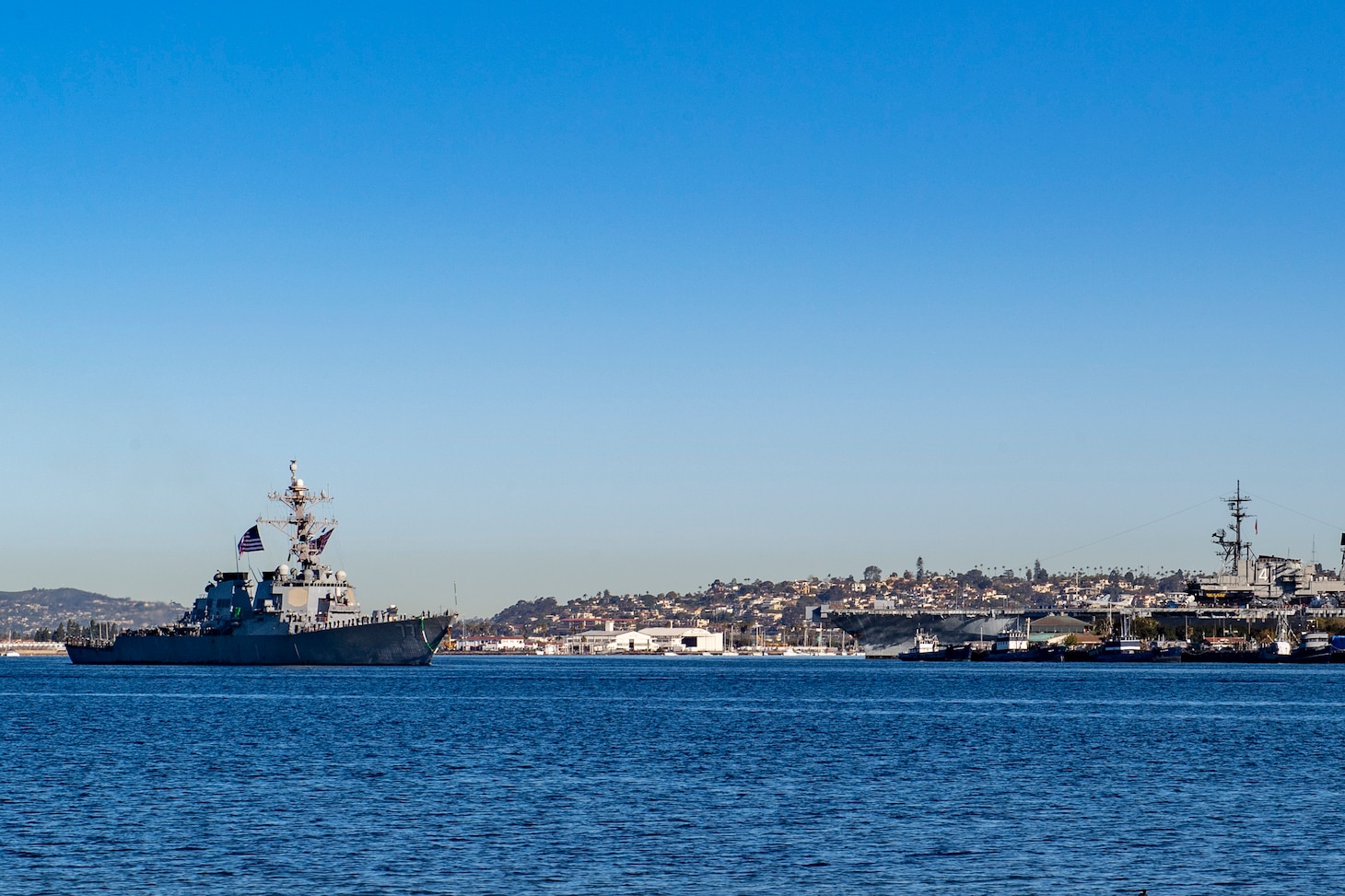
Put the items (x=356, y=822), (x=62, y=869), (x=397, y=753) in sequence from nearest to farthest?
(x=62, y=869), (x=356, y=822), (x=397, y=753)

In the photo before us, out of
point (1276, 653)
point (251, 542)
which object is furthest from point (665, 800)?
point (1276, 653)

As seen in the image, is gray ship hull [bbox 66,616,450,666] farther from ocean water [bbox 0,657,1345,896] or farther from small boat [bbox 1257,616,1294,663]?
small boat [bbox 1257,616,1294,663]

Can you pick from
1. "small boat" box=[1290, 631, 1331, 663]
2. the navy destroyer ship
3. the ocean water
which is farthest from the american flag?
"small boat" box=[1290, 631, 1331, 663]

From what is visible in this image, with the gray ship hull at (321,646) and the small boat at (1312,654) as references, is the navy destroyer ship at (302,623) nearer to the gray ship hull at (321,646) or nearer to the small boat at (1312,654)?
the gray ship hull at (321,646)

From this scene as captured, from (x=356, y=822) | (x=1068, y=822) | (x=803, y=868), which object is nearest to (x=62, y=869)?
(x=356, y=822)

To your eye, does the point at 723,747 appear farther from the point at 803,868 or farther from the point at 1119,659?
the point at 1119,659

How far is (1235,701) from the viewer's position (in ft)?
292

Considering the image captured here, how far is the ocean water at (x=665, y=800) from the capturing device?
91.5ft

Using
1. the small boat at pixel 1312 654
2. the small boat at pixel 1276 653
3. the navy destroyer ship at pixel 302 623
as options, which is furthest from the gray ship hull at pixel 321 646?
the small boat at pixel 1276 653

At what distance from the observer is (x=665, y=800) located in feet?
125

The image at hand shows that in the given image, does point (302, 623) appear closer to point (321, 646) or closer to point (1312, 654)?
point (321, 646)

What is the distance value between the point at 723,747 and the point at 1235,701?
152 ft

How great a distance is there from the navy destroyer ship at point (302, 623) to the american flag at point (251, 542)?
7769mm

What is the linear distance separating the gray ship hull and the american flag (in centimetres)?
1053
